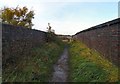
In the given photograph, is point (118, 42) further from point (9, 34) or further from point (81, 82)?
point (9, 34)

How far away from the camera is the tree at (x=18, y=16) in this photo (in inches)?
1119

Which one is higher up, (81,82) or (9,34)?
(9,34)

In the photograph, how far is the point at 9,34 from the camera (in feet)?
27.5

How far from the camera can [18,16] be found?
3006 centimetres

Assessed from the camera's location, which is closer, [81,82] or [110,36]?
[81,82]

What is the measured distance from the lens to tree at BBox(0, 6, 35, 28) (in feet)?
93.2

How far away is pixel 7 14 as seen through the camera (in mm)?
28781

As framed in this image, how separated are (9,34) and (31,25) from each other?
71.8ft

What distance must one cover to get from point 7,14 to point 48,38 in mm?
9466

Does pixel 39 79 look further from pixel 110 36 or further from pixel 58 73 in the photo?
pixel 110 36

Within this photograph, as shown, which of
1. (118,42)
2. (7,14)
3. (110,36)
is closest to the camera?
(118,42)

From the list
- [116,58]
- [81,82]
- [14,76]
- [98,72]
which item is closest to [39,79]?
[14,76]

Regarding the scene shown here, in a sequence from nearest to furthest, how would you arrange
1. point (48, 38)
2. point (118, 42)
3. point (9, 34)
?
point (118, 42), point (9, 34), point (48, 38)

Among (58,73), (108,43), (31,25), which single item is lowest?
(58,73)
